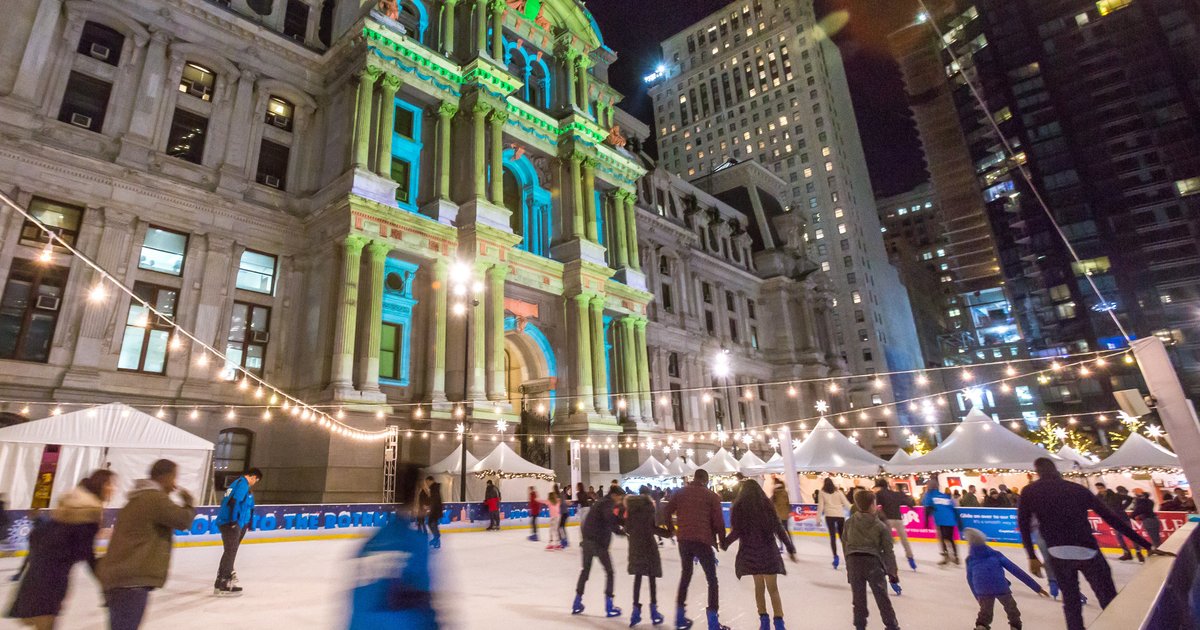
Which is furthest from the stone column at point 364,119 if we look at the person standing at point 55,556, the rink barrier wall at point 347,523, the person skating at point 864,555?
the person skating at point 864,555

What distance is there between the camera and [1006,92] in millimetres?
62375

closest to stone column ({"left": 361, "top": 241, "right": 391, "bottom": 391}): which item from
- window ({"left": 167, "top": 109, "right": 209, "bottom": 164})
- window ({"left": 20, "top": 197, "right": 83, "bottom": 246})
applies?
window ({"left": 167, "top": 109, "right": 209, "bottom": 164})

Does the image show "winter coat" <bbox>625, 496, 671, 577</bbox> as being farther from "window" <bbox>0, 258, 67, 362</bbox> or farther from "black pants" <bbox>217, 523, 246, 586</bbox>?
"window" <bbox>0, 258, 67, 362</bbox>

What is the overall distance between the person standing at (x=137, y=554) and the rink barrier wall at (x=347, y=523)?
415 inches

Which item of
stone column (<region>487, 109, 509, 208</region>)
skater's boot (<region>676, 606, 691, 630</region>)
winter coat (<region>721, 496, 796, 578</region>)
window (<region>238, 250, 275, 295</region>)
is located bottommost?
skater's boot (<region>676, 606, 691, 630</region>)

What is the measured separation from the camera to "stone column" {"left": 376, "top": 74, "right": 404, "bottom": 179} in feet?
82.4

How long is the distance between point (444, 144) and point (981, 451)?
2507 cm

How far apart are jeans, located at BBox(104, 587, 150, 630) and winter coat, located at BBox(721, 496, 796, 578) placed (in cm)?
526

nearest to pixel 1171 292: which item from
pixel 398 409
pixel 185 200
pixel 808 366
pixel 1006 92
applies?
pixel 1006 92

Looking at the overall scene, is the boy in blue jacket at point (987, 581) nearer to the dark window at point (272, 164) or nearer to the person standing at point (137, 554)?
the person standing at point (137, 554)

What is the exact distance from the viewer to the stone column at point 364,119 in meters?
24.1

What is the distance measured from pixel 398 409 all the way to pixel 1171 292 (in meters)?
61.7

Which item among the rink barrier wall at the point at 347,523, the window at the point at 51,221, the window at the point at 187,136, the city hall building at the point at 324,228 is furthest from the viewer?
the window at the point at 187,136

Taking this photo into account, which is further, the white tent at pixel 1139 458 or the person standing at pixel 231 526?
the white tent at pixel 1139 458
